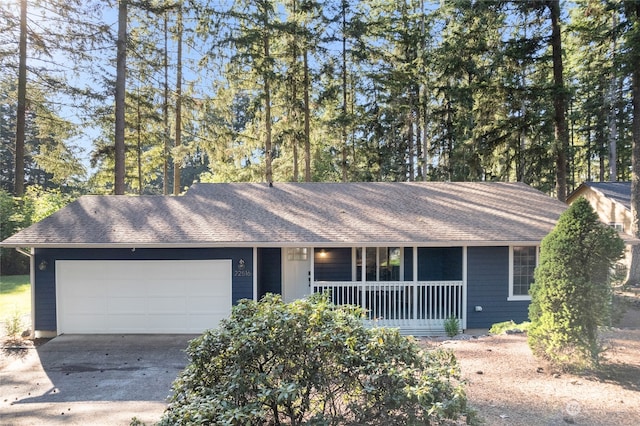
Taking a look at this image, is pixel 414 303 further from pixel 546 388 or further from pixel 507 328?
pixel 546 388

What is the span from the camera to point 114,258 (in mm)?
8391

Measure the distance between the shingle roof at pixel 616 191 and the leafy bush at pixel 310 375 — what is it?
18.2 meters

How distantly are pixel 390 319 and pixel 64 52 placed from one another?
46.4 feet

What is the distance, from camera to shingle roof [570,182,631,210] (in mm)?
16572

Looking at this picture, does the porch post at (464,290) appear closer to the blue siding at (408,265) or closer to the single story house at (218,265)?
the single story house at (218,265)

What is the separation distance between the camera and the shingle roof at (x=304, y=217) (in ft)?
26.8

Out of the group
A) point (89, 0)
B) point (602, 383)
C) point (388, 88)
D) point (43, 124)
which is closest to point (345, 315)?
point (602, 383)

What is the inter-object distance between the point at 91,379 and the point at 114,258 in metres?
3.13

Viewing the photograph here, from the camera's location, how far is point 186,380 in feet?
10.7

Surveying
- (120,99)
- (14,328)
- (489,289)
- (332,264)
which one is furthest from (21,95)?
(489,289)

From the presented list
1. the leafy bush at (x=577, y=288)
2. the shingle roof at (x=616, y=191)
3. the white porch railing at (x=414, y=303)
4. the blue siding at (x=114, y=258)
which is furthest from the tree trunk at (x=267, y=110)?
the shingle roof at (x=616, y=191)

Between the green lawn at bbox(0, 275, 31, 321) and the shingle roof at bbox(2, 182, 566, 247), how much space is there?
9.47 ft

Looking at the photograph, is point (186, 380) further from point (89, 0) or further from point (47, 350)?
point (89, 0)

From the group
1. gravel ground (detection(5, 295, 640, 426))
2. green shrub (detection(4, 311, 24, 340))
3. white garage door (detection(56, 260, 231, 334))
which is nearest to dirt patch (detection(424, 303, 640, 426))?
gravel ground (detection(5, 295, 640, 426))
